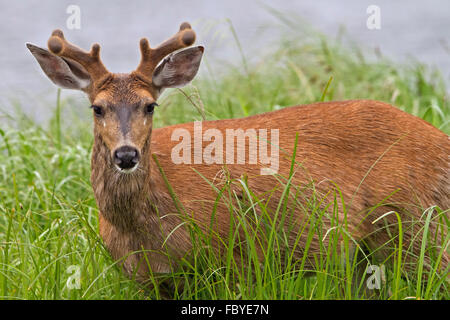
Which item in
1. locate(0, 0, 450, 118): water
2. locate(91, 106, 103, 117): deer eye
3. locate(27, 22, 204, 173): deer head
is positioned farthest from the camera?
locate(0, 0, 450, 118): water

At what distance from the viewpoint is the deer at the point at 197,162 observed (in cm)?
453

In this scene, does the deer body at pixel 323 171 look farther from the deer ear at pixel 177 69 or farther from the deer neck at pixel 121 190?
the deer ear at pixel 177 69

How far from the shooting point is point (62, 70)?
15.6ft

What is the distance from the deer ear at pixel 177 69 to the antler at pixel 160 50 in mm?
36

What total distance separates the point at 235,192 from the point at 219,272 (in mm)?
497

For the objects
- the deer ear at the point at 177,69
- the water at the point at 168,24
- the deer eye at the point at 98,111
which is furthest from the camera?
the water at the point at 168,24

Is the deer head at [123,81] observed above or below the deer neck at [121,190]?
above

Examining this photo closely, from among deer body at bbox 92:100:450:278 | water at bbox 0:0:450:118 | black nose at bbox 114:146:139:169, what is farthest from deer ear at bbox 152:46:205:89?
water at bbox 0:0:450:118

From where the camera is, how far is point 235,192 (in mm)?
4758

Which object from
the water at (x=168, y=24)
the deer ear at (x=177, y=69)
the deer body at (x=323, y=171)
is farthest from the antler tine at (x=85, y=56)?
the water at (x=168, y=24)

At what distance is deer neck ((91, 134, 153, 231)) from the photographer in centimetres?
453

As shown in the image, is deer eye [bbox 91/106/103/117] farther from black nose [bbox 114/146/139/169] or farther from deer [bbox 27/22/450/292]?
black nose [bbox 114/146/139/169]
